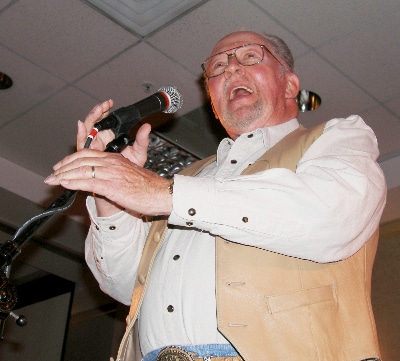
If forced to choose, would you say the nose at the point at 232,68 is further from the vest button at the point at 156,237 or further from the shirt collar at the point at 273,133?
the vest button at the point at 156,237

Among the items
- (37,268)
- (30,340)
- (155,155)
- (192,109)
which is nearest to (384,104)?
(192,109)

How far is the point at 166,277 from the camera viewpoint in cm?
152

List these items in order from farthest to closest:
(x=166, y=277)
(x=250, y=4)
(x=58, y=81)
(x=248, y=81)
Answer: (x=58, y=81), (x=250, y=4), (x=248, y=81), (x=166, y=277)

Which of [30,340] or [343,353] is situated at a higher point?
[30,340]

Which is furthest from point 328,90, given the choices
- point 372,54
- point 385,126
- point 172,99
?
point 172,99

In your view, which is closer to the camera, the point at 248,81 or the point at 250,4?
the point at 248,81

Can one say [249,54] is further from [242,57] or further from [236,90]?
[236,90]

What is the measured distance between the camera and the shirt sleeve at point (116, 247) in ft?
5.64

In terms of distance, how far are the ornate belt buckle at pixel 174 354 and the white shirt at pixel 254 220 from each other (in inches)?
1.1

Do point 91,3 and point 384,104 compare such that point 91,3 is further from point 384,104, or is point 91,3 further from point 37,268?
point 37,268

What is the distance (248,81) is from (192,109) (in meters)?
1.80

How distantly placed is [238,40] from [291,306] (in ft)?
3.43

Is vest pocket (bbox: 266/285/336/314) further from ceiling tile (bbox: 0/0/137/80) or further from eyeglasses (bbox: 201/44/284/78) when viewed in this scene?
ceiling tile (bbox: 0/0/137/80)

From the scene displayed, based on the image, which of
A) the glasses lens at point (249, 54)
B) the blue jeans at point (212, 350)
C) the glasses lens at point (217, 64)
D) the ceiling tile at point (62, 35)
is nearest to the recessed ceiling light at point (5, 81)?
the ceiling tile at point (62, 35)
